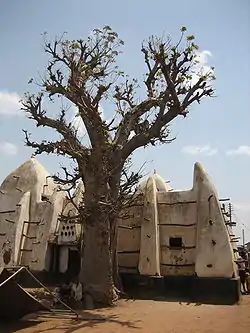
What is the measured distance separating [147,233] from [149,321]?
213 inches

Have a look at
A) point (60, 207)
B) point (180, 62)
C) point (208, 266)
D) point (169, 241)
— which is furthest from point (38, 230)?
point (180, 62)

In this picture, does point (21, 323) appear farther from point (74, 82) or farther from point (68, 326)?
point (74, 82)

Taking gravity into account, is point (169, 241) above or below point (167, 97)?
below

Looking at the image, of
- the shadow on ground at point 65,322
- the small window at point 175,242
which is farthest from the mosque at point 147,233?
the shadow on ground at point 65,322

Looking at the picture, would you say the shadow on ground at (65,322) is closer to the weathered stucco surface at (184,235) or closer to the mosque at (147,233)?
the mosque at (147,233)

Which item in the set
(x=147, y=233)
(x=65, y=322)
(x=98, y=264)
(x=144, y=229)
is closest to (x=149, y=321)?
(x=65, y=322)

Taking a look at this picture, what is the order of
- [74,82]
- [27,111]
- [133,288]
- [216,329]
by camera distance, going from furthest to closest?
1. [133,288]
2. [27,111]
3. [74,82]
4. [216,329]

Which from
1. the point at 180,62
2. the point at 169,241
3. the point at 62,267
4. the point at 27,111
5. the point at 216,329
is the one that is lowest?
the point at 216,329

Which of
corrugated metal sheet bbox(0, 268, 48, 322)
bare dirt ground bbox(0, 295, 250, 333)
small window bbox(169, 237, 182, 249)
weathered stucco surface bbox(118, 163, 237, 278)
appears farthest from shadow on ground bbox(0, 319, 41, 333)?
small window bbox(169, 237, 182, 249)

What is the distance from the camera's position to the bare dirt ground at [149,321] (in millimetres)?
8344

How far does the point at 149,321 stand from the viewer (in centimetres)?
919

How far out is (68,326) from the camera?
335 inches

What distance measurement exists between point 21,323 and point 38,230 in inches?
300

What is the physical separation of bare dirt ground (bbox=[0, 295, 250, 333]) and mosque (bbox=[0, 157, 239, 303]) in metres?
2.28
